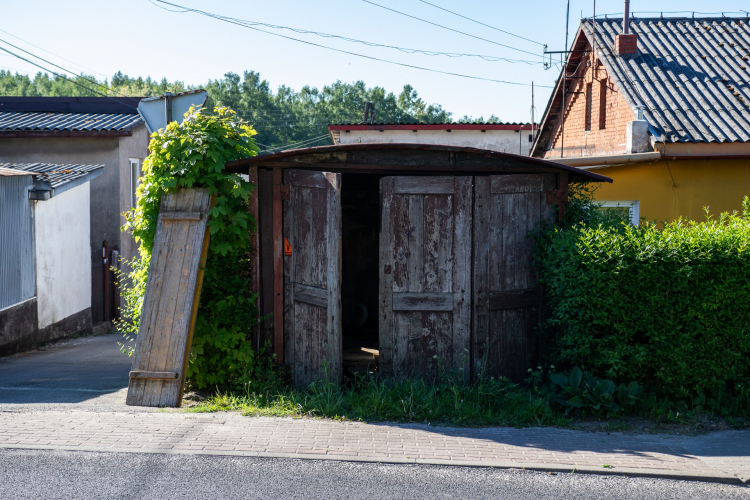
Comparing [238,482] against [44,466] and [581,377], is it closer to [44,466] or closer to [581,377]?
[44,466]

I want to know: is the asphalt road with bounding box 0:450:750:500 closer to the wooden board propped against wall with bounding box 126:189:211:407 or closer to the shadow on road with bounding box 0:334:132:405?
the wooden board propped against wall with bounding box 126:189:211:407

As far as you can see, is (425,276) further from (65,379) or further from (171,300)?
(65,379)

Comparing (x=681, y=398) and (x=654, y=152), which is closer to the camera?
(x=681, y=398)

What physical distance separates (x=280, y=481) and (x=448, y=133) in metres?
19.7

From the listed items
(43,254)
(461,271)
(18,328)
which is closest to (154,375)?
(461,271)

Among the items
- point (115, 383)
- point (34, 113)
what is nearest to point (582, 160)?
point (115, 383)

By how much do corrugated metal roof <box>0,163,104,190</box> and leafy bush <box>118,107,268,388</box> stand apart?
607 centimetres

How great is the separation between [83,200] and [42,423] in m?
9.95

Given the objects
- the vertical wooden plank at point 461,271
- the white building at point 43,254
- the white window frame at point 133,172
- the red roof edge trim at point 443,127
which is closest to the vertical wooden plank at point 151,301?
the vertical wooden plank at point 461,271

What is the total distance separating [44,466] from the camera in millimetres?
4980

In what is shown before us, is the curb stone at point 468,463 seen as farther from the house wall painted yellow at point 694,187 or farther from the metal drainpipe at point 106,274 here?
the metal drainpipe at point 106,274

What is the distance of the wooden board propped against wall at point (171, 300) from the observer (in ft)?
22.3

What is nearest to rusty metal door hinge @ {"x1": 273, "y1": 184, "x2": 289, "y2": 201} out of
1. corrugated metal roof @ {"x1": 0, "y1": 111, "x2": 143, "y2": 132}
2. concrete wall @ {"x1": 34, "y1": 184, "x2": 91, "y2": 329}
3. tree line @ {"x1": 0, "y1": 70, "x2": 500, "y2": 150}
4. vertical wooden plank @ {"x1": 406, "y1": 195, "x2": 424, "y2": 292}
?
vertical wooden plank @ {"x1": 406, "y1": 195, "x2": 424, "y2": 292}

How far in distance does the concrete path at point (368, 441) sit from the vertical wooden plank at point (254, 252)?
125cm
